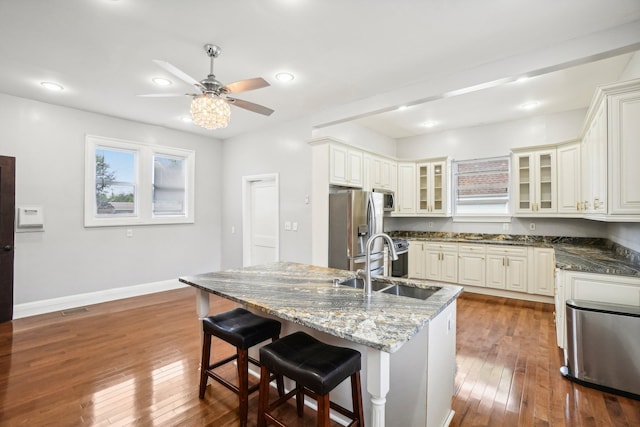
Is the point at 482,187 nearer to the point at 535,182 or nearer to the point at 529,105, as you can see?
the point at 535,182

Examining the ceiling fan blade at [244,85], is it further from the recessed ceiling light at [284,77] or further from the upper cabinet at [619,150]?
the upper cabinet at [619,150]

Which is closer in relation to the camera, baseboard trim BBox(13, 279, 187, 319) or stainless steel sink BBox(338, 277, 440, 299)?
stainless steel sink BBox(338, 277, 440, 299)

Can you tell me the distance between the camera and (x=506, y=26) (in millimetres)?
2326

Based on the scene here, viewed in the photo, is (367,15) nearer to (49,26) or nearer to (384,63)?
(384,63)

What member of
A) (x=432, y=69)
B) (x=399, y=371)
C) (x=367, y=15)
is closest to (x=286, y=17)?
(x=367, y=15)

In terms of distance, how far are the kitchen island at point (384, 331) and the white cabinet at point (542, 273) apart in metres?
3.25

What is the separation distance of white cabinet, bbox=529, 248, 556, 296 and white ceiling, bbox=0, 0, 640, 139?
2.14 metres

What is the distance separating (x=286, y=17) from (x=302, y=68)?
796 millimetres

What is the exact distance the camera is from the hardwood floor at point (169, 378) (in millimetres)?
2020

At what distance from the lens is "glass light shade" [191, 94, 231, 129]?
230 centimetres

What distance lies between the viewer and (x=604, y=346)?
2.29 meters

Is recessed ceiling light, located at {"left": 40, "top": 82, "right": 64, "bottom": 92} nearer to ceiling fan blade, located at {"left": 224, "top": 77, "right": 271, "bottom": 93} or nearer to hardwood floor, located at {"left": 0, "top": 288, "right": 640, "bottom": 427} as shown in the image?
ceiling fan blade, located at {"left": 224, "top": 77, "right": 271, "bottom": 93}

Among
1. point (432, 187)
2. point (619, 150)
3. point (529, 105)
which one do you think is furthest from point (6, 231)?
point (529, 105)

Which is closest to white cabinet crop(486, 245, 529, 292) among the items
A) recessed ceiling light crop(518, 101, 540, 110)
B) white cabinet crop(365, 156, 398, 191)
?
white cabinet crop(365, 156, 398, 191)
